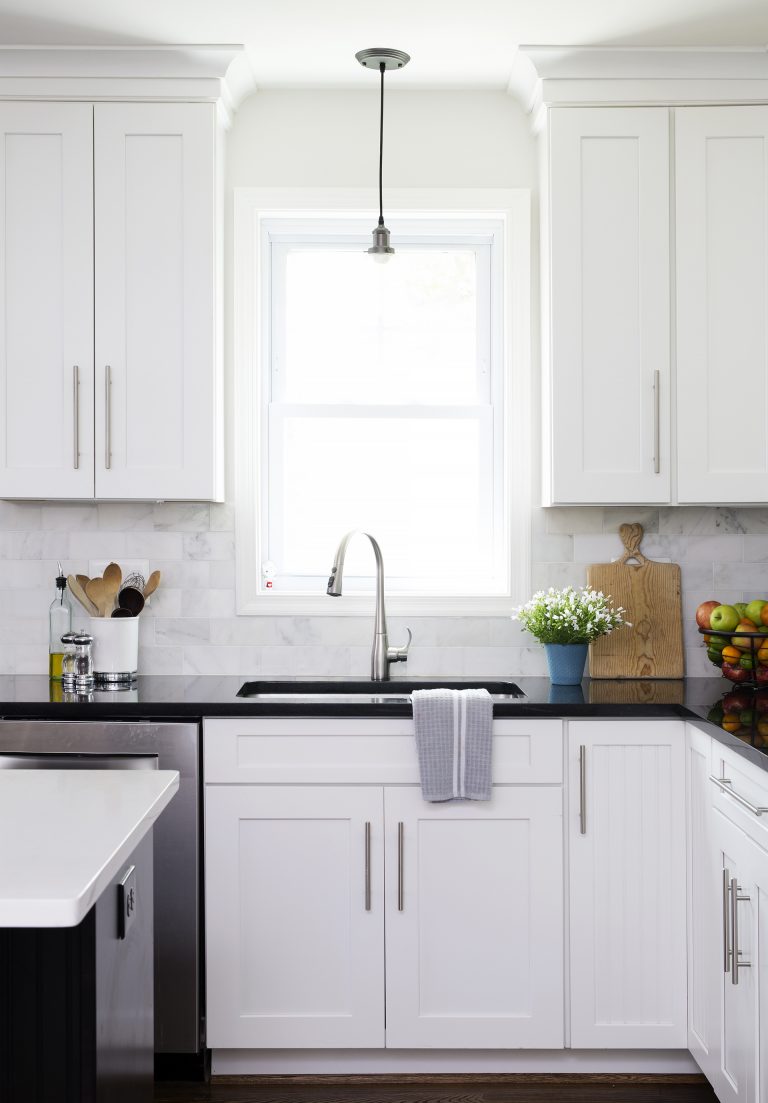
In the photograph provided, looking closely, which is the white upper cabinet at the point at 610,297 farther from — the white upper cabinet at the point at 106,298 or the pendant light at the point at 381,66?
the white upper cabinet at the point at 106,298

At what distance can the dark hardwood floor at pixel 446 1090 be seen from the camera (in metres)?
2.48

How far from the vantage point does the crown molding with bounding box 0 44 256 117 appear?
9.07 ft

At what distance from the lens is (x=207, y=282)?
280 centimetres

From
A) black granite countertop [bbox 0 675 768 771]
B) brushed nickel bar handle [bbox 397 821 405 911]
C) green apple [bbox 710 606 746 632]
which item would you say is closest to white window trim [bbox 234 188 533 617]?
black granite countertop [bbox 0 675 768 771]

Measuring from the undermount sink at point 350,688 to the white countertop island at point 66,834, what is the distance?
3.63 feet

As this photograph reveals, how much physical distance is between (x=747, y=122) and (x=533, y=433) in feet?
3.45

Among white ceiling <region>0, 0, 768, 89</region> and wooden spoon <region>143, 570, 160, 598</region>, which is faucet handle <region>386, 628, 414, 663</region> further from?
white ceiling <region>0, 0, 768, 89</region>

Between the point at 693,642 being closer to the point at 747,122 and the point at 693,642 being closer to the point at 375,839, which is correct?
the point at 375,839

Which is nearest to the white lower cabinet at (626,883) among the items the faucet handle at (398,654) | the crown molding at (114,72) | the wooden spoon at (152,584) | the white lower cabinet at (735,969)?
the white lower cabinet at (735,969)

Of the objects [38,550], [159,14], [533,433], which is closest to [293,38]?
[159,14]

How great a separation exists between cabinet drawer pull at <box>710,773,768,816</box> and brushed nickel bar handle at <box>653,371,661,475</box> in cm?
A: 92

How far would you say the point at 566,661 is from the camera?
2.87 m

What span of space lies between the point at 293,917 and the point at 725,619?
4.71ft

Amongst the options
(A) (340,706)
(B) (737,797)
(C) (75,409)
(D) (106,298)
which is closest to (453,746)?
(A) (340,706)
